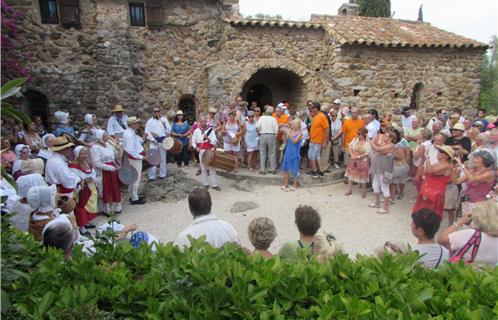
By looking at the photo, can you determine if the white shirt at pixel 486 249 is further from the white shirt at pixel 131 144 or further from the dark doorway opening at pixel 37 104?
the dark doorway opening at pixel 37 104

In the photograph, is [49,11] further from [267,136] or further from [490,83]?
[490,83]

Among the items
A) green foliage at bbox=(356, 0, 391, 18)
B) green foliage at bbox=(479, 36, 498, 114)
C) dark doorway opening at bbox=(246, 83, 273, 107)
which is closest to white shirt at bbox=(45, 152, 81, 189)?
dark doorway opening at bbox=(246, 83, 273, 107)

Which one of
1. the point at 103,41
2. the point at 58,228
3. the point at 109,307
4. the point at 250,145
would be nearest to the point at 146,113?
the point at 103,41

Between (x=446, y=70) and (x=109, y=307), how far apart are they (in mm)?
13968

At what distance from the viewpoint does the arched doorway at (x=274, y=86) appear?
13922 millimetres

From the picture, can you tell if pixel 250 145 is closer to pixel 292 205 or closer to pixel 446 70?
pixel 292 205

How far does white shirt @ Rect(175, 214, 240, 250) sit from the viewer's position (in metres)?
3.38

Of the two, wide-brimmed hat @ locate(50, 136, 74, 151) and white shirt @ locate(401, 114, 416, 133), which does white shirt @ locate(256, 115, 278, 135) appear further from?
wide-brimmed hat @ locate(50, 136, 74, 151)

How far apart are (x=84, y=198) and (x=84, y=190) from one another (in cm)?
14

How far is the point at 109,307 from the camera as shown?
2.16 meters

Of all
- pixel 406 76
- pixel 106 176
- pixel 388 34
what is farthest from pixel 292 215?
pixel 388 34

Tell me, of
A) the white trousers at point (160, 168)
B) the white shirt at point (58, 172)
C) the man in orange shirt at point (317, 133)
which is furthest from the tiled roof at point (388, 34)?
the white shirt at point (58, 172)

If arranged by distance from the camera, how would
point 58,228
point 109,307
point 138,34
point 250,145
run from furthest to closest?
point 138,34 → point 250,145 → point 58,228 → point 109,307

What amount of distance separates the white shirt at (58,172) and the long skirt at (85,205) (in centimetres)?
49
